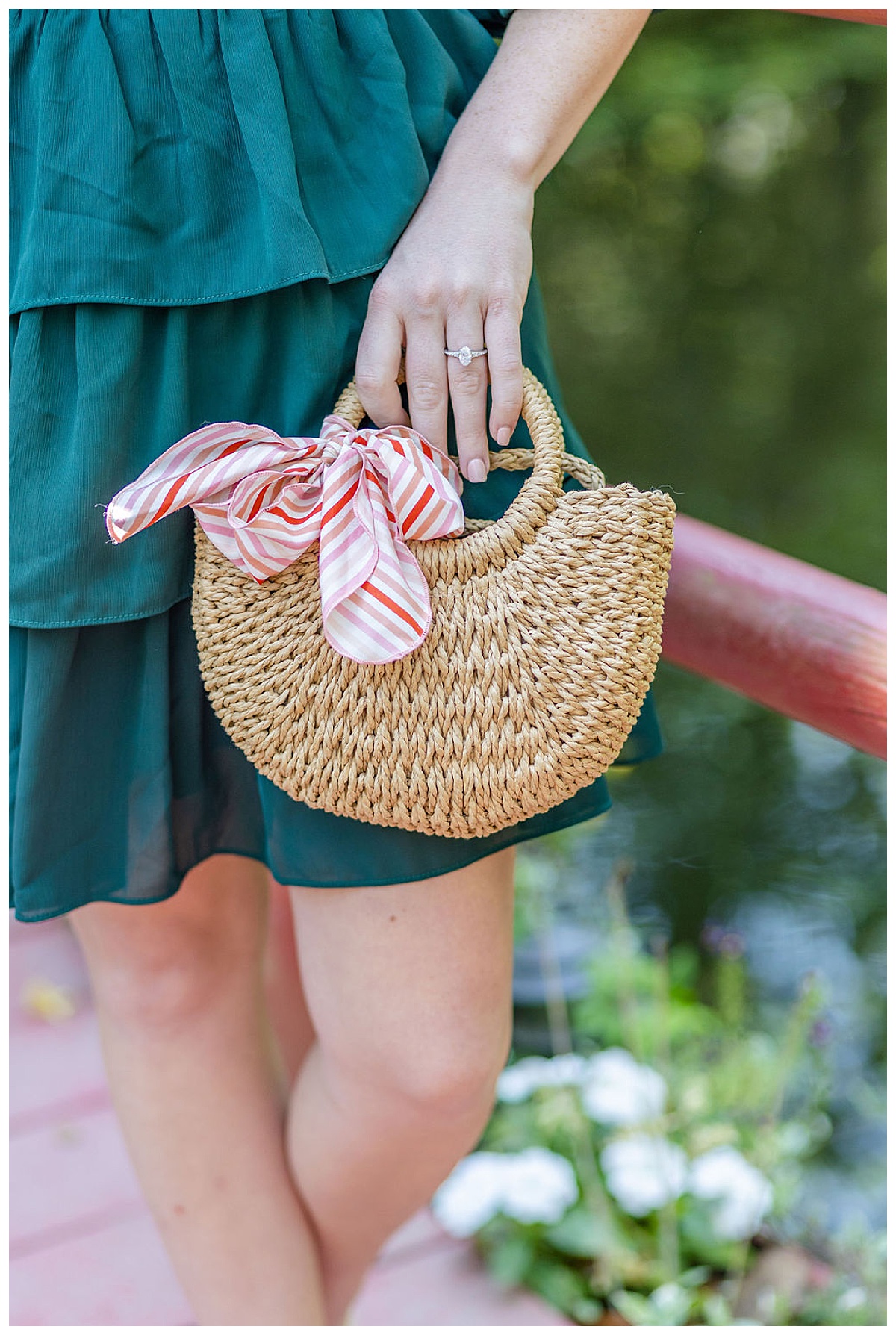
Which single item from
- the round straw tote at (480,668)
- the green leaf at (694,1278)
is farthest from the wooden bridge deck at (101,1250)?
the round straw tote at (480,668)

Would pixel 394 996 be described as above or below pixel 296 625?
below

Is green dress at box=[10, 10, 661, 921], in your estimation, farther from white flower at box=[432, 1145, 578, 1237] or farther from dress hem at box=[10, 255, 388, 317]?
white flower at box=[432, 1145, 578, 1237]

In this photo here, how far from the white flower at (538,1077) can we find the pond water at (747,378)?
0.50 m

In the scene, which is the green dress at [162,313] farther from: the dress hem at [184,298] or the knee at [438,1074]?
the knee at [438,1074]

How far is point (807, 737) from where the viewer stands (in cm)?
239

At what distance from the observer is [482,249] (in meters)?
0.73

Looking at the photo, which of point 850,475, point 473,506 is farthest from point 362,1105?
point 850,475

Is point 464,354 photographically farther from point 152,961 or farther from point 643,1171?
point 643,1171

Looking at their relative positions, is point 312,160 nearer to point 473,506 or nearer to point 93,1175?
point 473,506

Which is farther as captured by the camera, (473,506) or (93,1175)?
(93,1175)

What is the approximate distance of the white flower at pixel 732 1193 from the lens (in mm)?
1330

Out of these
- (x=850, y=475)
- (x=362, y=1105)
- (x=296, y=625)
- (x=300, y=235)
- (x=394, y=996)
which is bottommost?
(x=850, y=475)

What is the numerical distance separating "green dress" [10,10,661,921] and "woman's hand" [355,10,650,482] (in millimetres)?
33

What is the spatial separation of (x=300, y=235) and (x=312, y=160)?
0.08m
